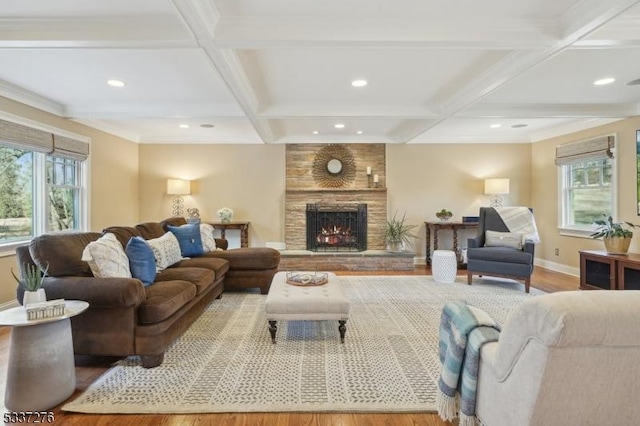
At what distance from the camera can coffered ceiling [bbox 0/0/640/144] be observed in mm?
2316

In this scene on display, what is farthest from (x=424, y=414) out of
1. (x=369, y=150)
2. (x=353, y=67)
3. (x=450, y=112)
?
(x=369, y=150)

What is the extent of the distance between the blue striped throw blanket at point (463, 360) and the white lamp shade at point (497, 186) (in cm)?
516

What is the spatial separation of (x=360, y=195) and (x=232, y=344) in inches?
169

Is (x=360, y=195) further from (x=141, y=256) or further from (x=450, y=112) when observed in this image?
(x=141, y=256)

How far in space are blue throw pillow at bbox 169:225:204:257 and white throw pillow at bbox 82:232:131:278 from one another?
4.91 ft

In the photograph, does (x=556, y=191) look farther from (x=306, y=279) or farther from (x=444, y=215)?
(x=306, y=279)

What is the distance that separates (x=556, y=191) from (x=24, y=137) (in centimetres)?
782

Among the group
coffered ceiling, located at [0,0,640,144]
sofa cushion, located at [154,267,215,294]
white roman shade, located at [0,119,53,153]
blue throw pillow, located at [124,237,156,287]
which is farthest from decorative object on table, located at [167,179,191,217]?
blue throw pillow, located at [124,237,156,287]

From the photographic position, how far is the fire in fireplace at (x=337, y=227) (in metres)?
6.50

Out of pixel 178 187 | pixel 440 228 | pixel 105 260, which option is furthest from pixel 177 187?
pixel 440 228

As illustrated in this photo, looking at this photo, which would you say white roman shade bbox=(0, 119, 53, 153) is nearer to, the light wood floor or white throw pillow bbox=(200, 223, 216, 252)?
white throw pillow bbox=(200, 223, 216, 252)

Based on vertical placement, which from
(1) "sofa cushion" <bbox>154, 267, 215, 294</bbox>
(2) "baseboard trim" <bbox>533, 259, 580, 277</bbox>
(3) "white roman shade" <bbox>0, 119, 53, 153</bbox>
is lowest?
(2) "baseboard trim" <bbox>533, 259, 580, 277</bbox>

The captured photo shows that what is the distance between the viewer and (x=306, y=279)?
3.29 m

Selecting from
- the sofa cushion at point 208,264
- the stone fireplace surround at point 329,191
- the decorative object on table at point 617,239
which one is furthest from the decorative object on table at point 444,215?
the sofa cushion at point 208,264
